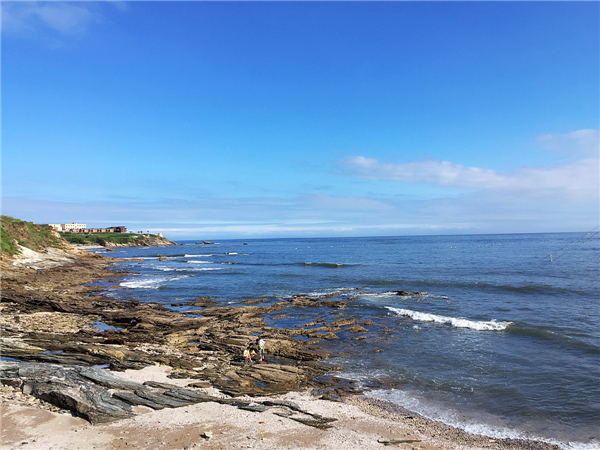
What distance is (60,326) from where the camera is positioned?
23969 millimetres

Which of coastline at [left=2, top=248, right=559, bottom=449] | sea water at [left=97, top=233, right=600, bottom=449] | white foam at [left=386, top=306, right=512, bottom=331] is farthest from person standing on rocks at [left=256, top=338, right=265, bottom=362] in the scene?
white foam at [left=386, top=306, right=512, bottom=331]

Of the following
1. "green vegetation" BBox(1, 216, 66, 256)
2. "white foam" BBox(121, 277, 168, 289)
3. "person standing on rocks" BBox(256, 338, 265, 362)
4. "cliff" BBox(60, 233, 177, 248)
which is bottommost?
"white foam" BBox(121, 277, 168, 289)

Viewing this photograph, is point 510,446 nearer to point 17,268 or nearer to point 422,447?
point 422,447

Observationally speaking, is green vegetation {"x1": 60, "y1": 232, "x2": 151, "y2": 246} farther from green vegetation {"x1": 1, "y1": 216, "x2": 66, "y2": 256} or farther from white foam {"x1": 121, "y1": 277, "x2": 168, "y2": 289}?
white foam {"x1": 121, "y1": 277, "x2": 168, "y2": 289}

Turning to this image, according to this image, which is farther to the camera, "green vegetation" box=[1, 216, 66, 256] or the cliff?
the cliff

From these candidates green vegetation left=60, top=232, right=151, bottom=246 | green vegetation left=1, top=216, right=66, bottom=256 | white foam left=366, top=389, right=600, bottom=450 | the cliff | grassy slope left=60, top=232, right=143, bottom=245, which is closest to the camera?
white foam left=366, top=389, right=600, bottom=450

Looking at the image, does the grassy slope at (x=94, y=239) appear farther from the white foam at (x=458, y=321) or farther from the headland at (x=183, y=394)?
the white foam at (x=458, y=321)

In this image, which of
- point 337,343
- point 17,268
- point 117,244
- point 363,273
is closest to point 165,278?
point 17,268

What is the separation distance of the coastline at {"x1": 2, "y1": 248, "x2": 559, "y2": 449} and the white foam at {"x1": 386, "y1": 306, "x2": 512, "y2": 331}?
594 inches

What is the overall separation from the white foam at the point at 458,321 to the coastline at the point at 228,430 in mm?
15082

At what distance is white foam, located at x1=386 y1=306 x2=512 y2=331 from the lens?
85.4ft

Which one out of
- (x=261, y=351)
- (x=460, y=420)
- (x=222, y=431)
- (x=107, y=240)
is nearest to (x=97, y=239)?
(x=107, y=240)

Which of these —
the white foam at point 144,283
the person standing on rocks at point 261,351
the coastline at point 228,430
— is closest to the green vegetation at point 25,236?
the white foam at point 144,283

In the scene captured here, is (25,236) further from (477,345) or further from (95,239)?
(95,239)
